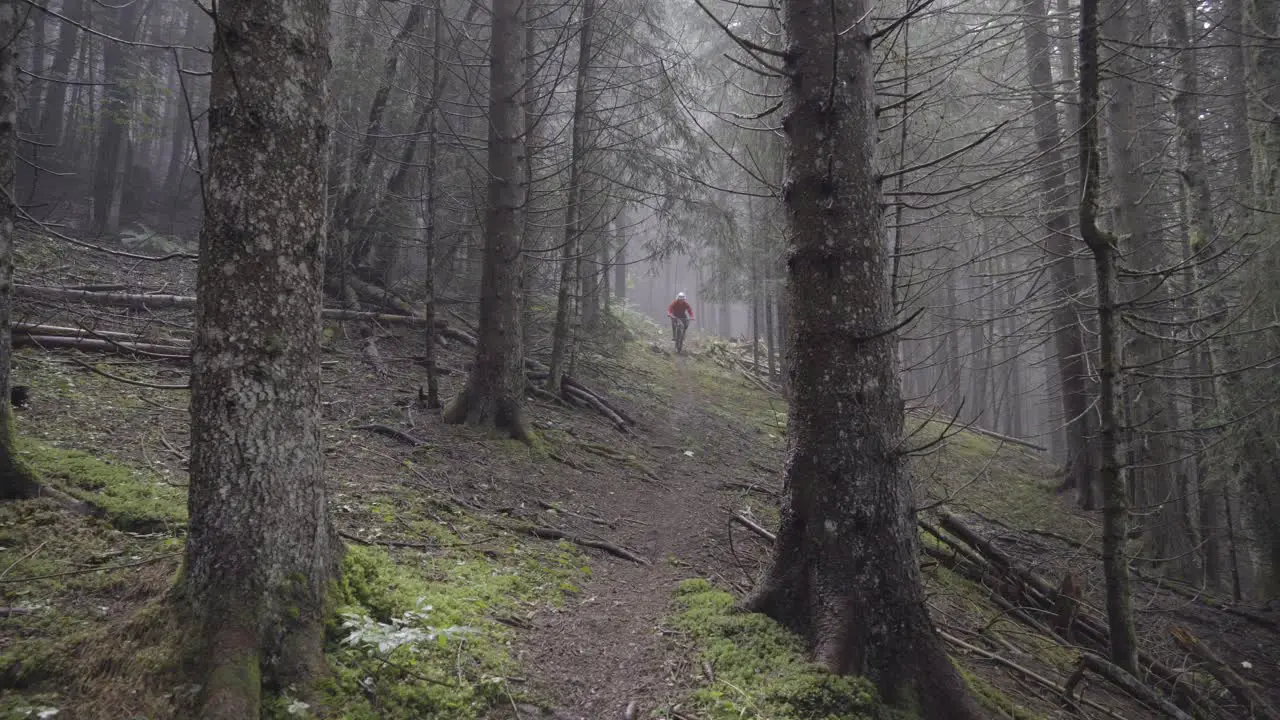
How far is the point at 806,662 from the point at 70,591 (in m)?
3.65

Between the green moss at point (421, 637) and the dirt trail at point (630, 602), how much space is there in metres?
0.26

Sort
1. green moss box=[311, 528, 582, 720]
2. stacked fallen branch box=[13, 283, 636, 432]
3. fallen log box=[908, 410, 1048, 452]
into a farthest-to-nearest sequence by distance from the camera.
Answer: stacked fallen branch box=[13, 283, 636, 432] → fallen log box=[908, 410, 1048, 452] → green moss box=[311, 528, 582, 720]

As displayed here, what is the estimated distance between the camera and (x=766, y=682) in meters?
3.21

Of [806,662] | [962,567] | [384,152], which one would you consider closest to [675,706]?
[806,662]

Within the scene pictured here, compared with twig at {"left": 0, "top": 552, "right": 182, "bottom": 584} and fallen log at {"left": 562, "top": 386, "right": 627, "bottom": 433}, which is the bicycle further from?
twig at {"left": 0, "top": 552, "right": 182, "bottom": 584}

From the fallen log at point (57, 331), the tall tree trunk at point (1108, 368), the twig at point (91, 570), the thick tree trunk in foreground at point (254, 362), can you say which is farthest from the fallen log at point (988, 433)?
the fallen log at point (57, 331)

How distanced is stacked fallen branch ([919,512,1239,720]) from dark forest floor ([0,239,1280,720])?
0.57 feet

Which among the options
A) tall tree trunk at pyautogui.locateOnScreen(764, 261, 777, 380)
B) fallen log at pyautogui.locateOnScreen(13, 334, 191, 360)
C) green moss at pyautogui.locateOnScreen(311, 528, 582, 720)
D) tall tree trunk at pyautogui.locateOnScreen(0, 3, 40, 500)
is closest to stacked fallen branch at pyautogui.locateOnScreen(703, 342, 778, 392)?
tall tree trunk at pyautogui.locateOnScreen(764, 261, 777, 380)

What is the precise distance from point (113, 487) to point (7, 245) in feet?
5.43

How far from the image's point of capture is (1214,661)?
564 centimetres

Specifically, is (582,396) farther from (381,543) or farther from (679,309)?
(679,309)

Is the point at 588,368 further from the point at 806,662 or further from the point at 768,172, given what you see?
the point at 806,662

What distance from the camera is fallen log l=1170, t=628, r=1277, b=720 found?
5.25 metres

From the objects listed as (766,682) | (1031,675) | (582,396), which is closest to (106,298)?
(582,396)
